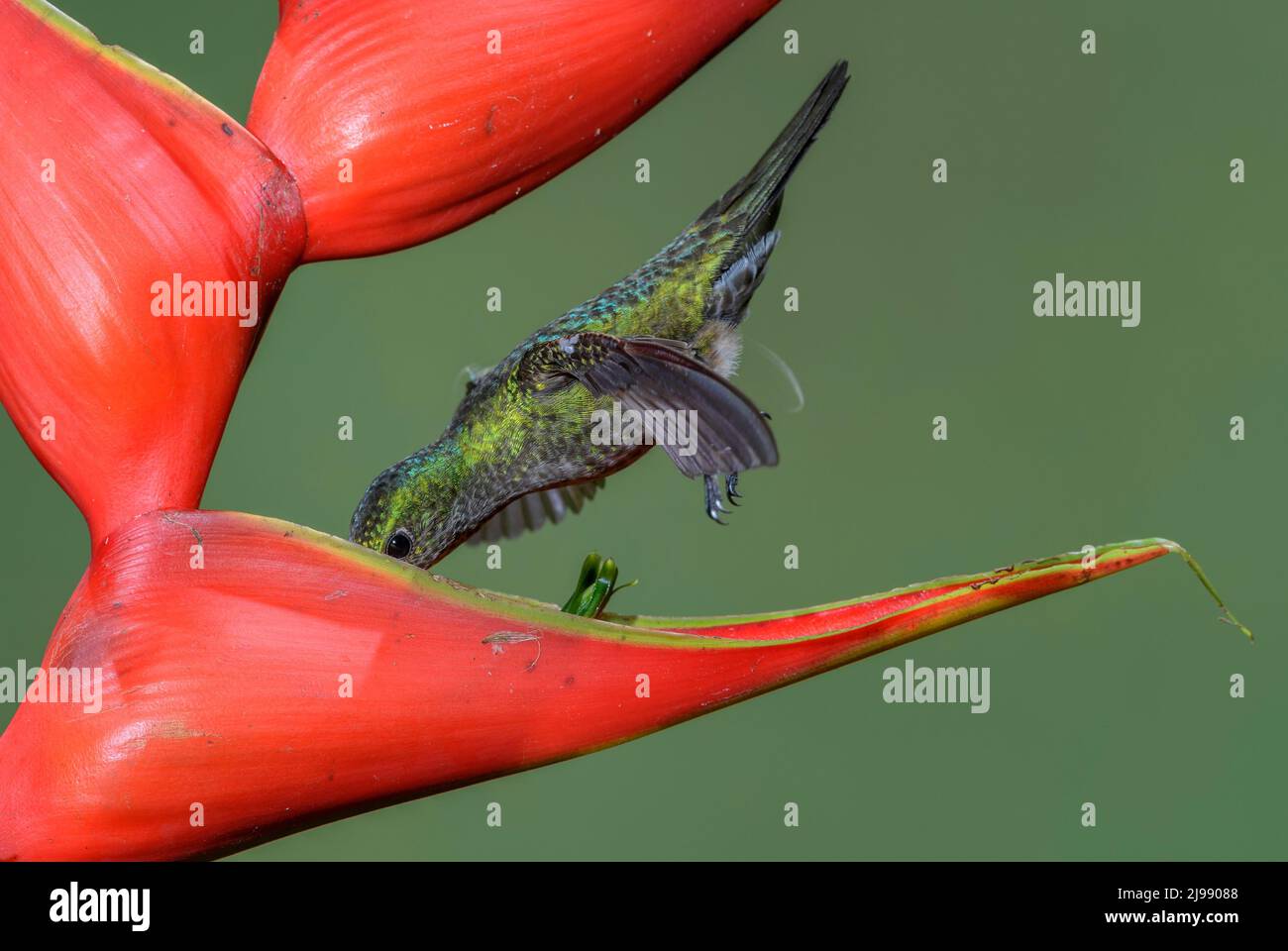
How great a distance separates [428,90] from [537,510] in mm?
394

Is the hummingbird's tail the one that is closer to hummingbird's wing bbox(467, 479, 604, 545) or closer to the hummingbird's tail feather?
the hummingbird's tail feather

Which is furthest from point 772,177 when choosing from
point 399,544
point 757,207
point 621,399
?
point 399,544

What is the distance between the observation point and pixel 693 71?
521 mm

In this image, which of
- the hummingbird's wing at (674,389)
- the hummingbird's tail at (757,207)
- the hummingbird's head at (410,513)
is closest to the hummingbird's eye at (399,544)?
the hummingbird's head at (410,513)

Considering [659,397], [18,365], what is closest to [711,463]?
[659,397]

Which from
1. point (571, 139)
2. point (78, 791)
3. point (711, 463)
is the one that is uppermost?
point (571, 139)

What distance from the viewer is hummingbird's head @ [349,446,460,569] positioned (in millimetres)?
611

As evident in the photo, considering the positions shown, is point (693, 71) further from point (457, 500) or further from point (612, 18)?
point (457, 500)

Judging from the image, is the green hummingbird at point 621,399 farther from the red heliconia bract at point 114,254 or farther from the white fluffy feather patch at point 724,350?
the red heliconia bract at point 114,254

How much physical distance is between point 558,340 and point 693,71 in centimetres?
17

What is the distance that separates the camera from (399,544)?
2.00 ft

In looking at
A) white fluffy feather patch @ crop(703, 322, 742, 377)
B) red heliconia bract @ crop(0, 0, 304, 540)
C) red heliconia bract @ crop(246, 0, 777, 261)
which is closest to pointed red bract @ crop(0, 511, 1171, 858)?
red heliconia bract @ crop(0, 0, 304, 540)

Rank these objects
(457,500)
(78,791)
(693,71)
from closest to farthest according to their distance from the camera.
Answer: (78,791)
(693,71)
(457,500)

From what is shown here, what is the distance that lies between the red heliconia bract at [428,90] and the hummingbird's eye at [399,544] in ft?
0.52
